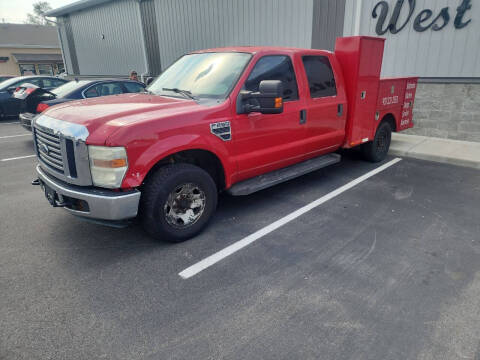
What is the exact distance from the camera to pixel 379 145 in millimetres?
6570

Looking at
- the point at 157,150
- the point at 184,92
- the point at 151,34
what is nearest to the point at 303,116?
the point at 184,92

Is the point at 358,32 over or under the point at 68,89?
over

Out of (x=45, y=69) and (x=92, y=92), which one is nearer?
(x=92, y=92)

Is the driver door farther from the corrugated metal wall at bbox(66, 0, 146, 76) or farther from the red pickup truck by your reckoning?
the corrugated metal wall at bbox(66, 0, 146, 76)

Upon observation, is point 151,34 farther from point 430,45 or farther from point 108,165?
point 108,165

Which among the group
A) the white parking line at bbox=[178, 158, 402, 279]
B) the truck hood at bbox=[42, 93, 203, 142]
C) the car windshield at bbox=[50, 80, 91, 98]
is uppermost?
the truck hood at bbox=[42, 93, 203, 142]

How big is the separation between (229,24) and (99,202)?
37.0 feet

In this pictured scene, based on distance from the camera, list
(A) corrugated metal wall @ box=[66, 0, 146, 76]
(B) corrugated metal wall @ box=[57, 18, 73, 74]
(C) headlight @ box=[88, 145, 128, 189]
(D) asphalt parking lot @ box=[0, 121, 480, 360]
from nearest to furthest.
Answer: (D) asphalt parking lot @ box=[0, 121, 480, 360] < (C) headlight @ box=[88, 145, 128, 189] < (A) corrugated metal wall @ box=[66, 0, 146, 76] < (B) corrugated metal wall @ box=[57, 18, 73, 74]

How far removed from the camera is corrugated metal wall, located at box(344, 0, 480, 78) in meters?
7.67

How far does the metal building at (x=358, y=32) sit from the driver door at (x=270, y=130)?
222 inches

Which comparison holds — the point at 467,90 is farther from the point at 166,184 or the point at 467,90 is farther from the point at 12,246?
the point at 12,246

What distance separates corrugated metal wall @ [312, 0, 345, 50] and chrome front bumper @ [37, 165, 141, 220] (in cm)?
874

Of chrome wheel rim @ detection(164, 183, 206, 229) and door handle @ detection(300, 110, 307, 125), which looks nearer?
chrome wheel rim @ detection(164, 183, 206, 229)

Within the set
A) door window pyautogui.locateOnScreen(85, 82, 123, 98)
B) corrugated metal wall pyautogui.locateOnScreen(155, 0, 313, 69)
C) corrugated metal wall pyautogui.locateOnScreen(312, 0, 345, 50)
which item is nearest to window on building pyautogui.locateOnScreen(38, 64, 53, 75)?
corrugated metal wall pyautogui.locateOnScreen(155, 0, 313, 69)
